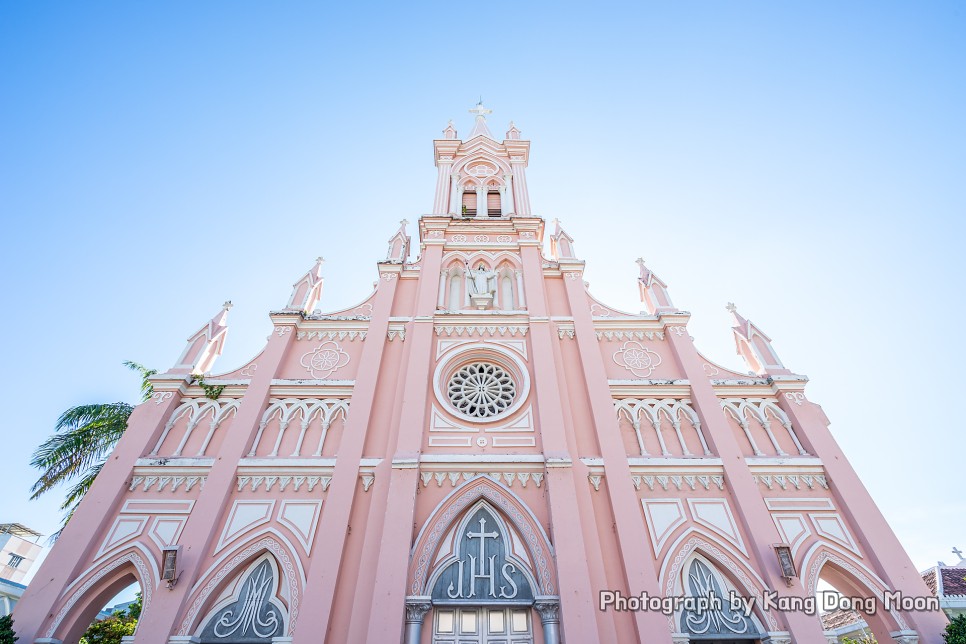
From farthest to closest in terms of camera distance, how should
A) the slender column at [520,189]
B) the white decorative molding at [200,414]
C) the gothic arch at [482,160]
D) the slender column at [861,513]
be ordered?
the gothic arch at [482,160] < the slender column at [520,189] < the white decorative molding at [200,414] < the slender column at [861,513]

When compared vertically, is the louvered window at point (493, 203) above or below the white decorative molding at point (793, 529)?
above

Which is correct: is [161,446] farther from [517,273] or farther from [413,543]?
[517,273]

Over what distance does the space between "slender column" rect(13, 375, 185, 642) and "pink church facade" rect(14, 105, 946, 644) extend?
0.04 meters

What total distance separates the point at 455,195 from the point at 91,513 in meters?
12.9

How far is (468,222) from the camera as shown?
1498 cm

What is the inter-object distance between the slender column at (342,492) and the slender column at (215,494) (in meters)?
1.99

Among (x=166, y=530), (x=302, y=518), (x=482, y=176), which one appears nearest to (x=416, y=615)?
(x=302, y=518)

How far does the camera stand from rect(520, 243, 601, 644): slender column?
25.0ft

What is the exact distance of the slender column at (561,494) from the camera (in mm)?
7625

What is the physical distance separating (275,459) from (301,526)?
61.9 inches

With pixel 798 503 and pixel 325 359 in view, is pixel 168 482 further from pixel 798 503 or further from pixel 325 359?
pixel 798 503

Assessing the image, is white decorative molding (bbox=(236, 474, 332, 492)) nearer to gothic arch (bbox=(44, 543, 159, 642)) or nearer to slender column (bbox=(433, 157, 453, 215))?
gothic arch (bbox=(44, 543, 159, 642))

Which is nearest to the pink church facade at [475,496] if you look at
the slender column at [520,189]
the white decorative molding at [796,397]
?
the white decorative molding at [796,397]

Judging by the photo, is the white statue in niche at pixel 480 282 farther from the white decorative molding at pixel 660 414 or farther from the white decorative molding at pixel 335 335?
the white decorative molding at pixel 660 414
